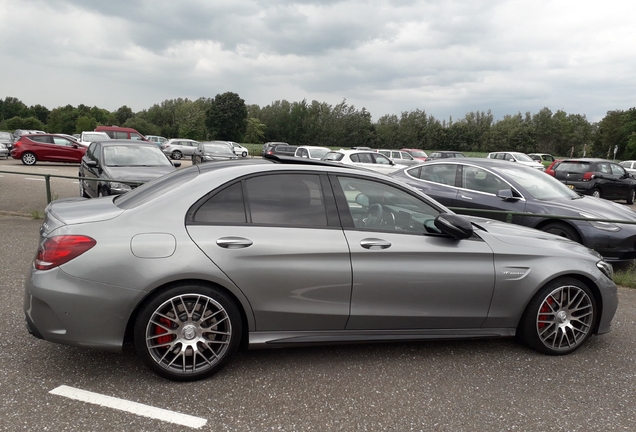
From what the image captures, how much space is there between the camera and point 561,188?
8508 millimetres

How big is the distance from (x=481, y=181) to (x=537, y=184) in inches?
35.9

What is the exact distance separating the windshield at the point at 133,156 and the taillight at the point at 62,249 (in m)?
8.08

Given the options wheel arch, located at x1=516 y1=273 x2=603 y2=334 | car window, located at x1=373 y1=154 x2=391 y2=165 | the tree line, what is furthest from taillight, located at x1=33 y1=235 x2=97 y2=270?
the tree line

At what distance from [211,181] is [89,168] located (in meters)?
9.06

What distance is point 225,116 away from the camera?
97938 mm

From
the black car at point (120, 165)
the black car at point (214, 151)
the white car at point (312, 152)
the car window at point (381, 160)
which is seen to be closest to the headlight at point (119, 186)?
the black car at point (120, 165)

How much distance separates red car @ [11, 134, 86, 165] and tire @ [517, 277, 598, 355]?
2546 centimetres

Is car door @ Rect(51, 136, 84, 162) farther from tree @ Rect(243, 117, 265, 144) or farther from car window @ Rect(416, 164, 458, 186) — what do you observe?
tree @ Rect(243, 117, 265, 144)

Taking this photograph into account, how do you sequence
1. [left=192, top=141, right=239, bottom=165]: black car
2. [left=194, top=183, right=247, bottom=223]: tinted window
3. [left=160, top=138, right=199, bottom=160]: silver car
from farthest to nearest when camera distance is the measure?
1. [left=160, top=138, right=199, bottom=160]: silver car
2. [left=192, top=141, right=239, bottom=165]: black car
3. [left=194, top=183, right=247, bottom=223]: tinted window

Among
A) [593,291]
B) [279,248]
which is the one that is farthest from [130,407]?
[593,291]

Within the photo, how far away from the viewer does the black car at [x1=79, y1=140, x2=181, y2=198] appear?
9.85m

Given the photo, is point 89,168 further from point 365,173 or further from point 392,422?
point 392,422

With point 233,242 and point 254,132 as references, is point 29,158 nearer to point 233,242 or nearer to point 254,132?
point 233,242

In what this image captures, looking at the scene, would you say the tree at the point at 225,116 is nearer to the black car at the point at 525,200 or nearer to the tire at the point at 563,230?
the black car at the point at 525,200
